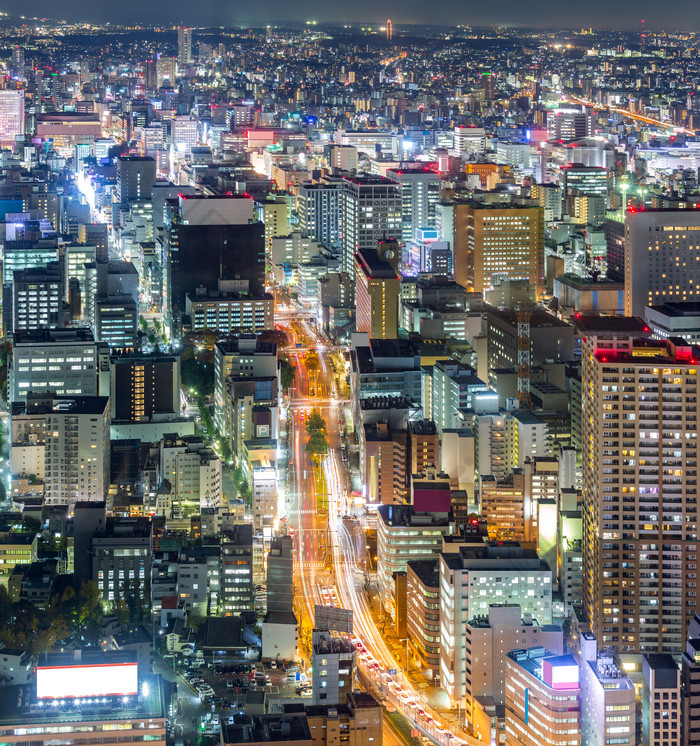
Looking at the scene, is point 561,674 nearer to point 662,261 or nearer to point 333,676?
point 333,676

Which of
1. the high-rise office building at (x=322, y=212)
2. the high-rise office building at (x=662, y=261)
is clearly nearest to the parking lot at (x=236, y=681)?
the high-rise office building at (x=662, y=261)

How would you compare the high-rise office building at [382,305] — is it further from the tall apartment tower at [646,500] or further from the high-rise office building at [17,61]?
the high-rise office building at [17,61]

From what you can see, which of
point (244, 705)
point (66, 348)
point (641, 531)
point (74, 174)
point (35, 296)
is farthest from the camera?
point (74, 174)

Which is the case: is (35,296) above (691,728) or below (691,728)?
above

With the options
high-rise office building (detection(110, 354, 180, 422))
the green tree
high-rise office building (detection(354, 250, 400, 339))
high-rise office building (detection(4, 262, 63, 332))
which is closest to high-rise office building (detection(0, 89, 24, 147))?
high-rise office building (detection(4, 262, 63, 332))

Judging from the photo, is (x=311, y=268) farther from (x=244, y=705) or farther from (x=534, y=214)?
(x=244, y=705)

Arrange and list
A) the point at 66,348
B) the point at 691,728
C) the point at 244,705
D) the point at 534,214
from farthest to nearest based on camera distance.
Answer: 1. the point at 534,214
2. the point at 66,348
3. the point at 244,705
4. the point at 691,728

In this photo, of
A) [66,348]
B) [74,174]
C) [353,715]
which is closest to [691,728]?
[353,715]
